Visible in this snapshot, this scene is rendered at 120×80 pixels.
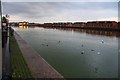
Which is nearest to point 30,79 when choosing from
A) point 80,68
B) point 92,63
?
point 80,68

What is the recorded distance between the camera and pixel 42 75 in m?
12.6

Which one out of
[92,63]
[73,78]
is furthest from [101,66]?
[73,78]

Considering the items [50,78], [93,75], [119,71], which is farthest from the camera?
[119,71]

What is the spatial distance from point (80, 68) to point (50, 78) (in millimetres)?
5326

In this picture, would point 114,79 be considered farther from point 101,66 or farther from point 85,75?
point 101,66

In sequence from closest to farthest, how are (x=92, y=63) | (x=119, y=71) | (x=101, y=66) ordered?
(x=119, y=71), (x=101, y=66), (x=92, y=63)

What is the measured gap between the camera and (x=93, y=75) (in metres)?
14.8

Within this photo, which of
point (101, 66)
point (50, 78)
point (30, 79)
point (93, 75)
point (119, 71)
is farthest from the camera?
point (101, 66)

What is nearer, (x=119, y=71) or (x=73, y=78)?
(x=73, y=78)

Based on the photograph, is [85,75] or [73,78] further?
[85,75]

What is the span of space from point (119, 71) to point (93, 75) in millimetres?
2419

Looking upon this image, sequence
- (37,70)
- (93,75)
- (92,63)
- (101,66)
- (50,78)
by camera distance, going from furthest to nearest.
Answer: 1. (92,63)
2. (101,66)
3. (93,75)
4. (37,70)
5. (50,78)

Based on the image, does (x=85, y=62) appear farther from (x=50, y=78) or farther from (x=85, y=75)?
(x=50, y=78)

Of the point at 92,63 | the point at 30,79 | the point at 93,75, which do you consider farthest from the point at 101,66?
the point at 30,79
